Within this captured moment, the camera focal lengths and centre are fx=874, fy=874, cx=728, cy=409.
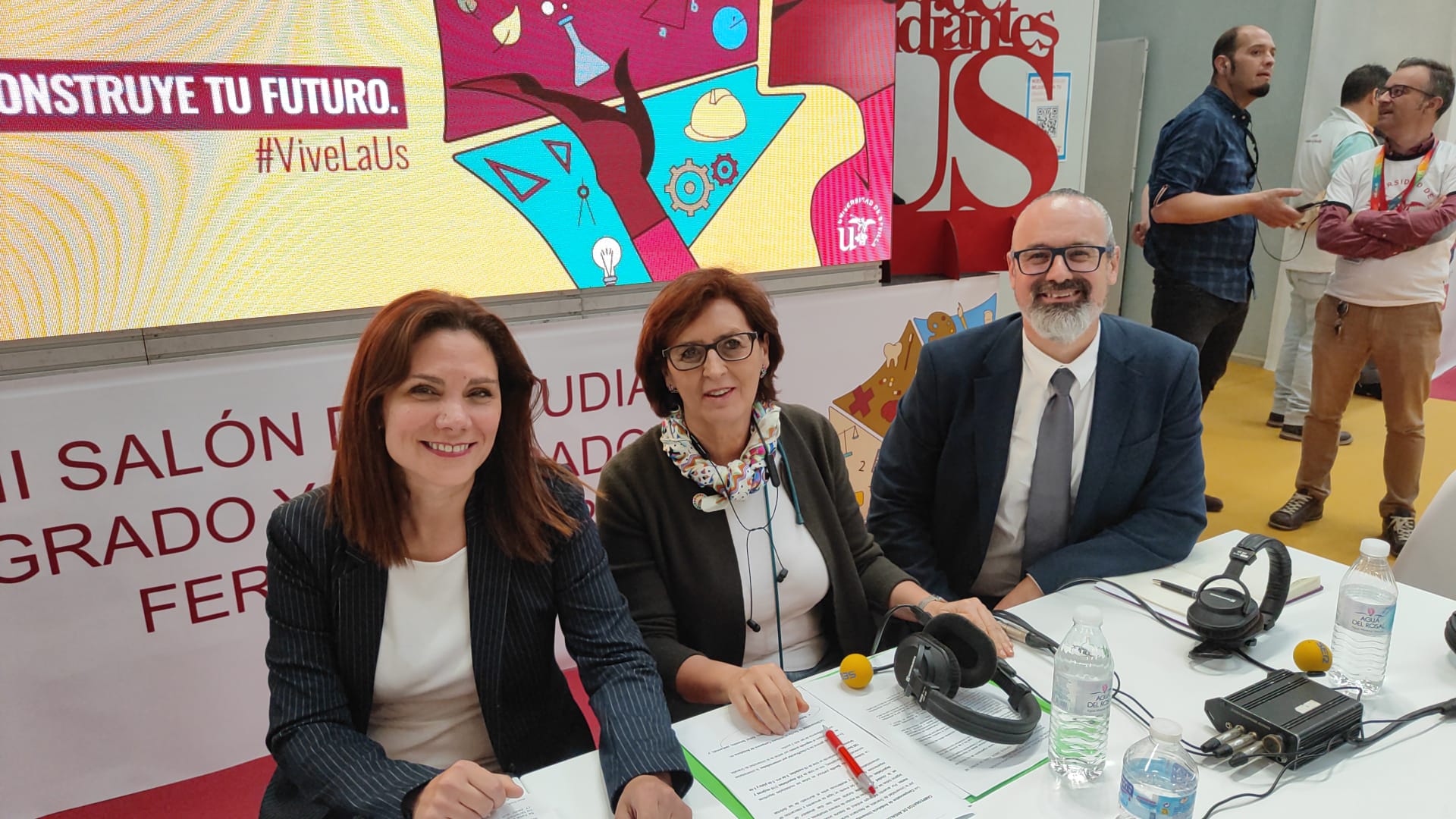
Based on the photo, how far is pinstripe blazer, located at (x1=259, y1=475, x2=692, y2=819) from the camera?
4.26 feet

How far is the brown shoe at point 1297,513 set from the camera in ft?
12.7

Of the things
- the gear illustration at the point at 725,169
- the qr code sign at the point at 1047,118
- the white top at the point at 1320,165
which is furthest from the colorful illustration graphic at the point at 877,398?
the white top at the point at 1320,165

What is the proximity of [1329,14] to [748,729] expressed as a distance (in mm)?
6657

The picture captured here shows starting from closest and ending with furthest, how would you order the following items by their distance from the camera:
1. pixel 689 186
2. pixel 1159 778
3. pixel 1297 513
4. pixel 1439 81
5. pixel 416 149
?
pixel 1159 778, pixel 416 149, pixel 689 186, pixel 1439 81, pixel 1297 513

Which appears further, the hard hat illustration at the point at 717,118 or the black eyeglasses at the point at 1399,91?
the black eyeglasses at the point at 1399,91

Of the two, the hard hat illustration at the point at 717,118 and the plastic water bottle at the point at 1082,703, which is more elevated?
the hard hat illustration at the point at 717,118

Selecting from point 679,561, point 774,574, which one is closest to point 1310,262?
point 774,574

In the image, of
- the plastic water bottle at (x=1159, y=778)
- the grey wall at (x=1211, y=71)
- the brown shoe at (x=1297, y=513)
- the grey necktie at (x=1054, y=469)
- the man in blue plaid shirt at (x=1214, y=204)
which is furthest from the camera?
the grey wall at (x=1211, y=71)

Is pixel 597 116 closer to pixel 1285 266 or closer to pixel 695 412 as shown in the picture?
pixel 695 412

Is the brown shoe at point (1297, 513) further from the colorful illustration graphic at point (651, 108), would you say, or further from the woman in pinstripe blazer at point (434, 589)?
the woman in pinstripe blazer at point (434, 589)

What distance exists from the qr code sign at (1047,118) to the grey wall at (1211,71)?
2797mm

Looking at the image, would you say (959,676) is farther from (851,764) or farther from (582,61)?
(582,61)

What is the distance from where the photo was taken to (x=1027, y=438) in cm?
208

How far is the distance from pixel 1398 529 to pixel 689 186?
324cm
